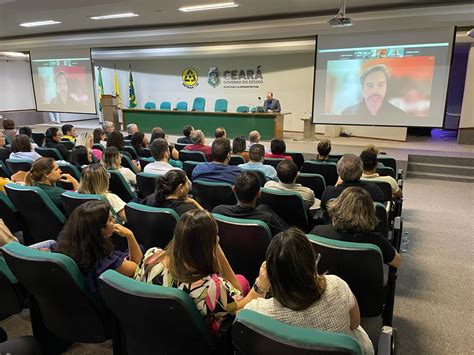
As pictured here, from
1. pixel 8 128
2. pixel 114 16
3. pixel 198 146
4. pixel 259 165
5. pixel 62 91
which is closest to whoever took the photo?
pixel 259 165

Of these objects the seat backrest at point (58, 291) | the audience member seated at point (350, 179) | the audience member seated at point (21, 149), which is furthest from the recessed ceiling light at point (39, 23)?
the seat backrest at point (58, 291)

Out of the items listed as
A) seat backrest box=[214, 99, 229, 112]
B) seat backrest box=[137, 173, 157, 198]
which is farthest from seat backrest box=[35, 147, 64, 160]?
seat backrest box=[214, 99, 229, 112]

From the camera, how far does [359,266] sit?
178 cm

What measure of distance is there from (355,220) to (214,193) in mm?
1473

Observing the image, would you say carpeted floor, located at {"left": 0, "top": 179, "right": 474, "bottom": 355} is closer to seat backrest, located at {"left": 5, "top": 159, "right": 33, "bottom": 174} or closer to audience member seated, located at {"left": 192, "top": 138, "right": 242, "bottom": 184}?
audience member seated, located at {"left": 192, "top": 138, "right": 242, "bottom": 184}

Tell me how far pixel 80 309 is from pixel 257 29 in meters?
8.06

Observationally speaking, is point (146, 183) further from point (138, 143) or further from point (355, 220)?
point (138, 143)

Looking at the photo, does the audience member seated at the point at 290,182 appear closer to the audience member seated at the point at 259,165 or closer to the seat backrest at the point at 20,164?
the audience member seated at the point at 259,165

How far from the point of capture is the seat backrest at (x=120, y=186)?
3383 mm

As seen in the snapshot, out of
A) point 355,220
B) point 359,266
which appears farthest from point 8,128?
point 359,266

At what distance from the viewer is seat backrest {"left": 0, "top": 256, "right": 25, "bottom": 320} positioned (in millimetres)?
1803

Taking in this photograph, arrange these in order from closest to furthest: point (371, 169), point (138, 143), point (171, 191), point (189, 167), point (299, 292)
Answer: point (299, 292) → point (171, 191) → point (371, 169) → point (189, 167) → point (138, 143)

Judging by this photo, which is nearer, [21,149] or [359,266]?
[359,266]

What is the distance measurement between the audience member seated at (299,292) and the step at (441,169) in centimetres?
675
